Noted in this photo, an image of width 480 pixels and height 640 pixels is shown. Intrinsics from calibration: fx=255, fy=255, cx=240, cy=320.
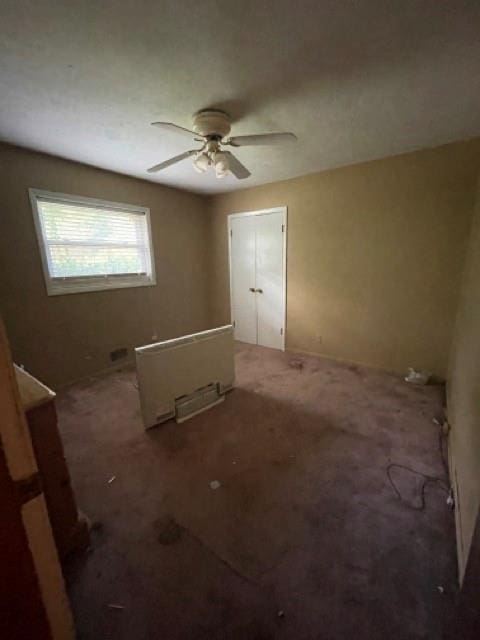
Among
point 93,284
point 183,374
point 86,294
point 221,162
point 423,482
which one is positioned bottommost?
point 423,482

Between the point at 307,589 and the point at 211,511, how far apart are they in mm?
569

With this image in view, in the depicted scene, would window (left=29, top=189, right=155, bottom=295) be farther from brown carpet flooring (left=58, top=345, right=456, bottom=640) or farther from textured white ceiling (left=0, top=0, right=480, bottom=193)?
brown carpet flooring (left=58, top=345, right=456, bottom=640)

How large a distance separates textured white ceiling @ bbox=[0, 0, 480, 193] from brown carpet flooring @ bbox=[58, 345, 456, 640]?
2.40 metres

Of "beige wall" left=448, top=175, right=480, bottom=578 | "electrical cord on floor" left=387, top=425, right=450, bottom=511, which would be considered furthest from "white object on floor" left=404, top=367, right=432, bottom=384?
"electrical cord on floor" left=387, top=425, right=450, bottom=511

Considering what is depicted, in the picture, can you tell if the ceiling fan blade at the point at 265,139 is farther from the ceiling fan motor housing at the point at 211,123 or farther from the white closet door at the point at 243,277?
the white closet door at the point at 243,277

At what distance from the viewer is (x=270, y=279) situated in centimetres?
383

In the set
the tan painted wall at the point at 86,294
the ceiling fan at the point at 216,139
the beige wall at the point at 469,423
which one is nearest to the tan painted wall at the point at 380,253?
the beige wall at the point at 469,423

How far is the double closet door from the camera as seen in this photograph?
368 cm

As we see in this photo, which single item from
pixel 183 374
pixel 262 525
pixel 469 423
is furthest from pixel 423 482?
pixel 183 374

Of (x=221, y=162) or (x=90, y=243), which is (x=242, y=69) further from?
(x=90, y=243)

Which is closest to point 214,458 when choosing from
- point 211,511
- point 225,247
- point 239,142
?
point 211,511

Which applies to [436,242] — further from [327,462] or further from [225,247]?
[225,247]

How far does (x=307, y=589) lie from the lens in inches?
43.1

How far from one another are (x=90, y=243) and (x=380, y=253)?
338 centimetres
